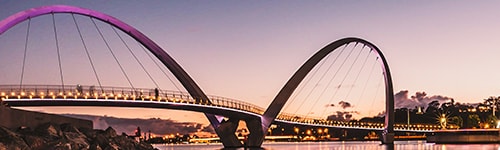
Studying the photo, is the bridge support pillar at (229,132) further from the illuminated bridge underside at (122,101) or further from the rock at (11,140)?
the rock at (11,140)

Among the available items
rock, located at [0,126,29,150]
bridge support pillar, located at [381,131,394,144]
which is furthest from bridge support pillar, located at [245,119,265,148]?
rock, located at [0,126,29,150]

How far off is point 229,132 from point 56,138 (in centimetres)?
5795

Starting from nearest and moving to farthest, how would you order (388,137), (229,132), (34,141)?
(34,141) → (229,132) → (388,137)

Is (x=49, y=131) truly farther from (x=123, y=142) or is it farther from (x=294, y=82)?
(x=294, y=82)

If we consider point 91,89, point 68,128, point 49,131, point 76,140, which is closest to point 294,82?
point 91,89

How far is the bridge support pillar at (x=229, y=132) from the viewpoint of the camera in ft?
276

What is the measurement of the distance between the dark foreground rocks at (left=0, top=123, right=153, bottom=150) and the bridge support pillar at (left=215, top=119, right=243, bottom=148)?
49578mm

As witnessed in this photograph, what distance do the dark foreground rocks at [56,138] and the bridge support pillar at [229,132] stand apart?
4958 cm

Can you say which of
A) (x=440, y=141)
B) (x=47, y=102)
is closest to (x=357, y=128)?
(x=440, y=141)

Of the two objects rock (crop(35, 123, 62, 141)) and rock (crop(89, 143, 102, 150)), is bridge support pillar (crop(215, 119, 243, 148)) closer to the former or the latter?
rock (crop(89, 143, 102, 150))

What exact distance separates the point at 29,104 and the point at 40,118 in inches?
1251

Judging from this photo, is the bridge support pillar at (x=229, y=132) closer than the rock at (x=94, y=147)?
No

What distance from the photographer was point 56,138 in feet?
88.4

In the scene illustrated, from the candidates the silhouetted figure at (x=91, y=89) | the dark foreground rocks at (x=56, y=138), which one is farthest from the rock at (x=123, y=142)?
the silhouetted figure at (x=91, y=89)
